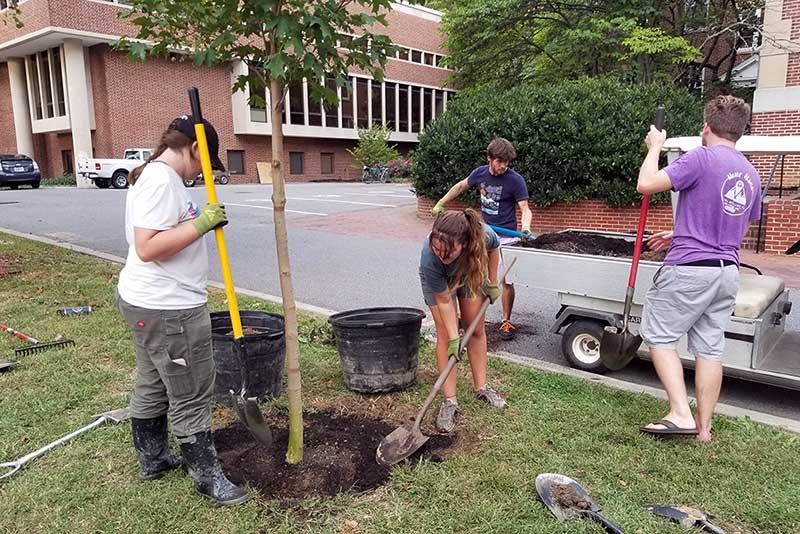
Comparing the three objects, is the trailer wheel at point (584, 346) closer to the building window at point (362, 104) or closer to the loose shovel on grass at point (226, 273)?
the loose shovel on grass at point (226, 273)

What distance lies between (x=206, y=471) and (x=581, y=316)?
3.00 metres

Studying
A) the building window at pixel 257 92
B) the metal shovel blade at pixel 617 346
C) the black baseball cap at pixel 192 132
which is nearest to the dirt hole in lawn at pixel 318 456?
the metal shovel blade at pixel 617 346

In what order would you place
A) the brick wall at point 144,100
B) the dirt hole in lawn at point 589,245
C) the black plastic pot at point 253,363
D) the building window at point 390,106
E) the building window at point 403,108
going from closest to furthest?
1. the black plastic pot at point 253,363
2. the dirt hole in lawn at point 589,245
3. the brick wall at point 144,100
4. the building window at point 390,106
5. the building window at point 403,108

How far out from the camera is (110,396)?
4035mm

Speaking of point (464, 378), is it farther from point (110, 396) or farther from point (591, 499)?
point (110, 396)

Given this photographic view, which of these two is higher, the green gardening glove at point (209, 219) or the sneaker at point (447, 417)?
the green gardening glove at point (209, 219)

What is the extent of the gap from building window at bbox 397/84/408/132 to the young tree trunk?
37986 mm

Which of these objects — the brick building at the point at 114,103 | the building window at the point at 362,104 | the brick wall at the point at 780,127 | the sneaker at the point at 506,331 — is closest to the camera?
the sneaker at the point at 506,331

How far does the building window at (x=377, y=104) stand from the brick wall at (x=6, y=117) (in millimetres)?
20145

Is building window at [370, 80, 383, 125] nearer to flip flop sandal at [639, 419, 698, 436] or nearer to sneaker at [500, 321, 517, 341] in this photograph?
sneaker at [500, 321, 517, 341]

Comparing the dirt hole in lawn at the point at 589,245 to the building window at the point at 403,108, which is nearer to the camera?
the dirt hole in lawn at the point at 589,245

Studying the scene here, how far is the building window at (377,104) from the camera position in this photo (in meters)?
38.3

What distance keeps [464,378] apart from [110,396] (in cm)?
245

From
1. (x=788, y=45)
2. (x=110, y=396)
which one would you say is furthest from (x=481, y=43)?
(x=110, y=396)
